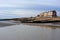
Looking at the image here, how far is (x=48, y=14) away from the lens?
5584 cm

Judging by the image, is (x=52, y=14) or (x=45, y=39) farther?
(x=52, y=14)

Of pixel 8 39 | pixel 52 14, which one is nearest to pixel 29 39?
pixel 8 39

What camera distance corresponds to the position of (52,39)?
977 centimetres

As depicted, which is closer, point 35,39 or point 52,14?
point 35,39

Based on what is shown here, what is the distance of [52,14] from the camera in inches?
2143

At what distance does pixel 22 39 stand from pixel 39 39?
997 mm

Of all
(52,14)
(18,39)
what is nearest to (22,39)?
(18,39)

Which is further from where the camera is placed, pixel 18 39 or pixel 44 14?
pixel 44 14

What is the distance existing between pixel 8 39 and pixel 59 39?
296cm

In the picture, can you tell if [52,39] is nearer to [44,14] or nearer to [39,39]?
[39,39]

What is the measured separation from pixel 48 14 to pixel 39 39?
153ft

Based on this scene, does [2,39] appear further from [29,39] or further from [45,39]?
[45,39]

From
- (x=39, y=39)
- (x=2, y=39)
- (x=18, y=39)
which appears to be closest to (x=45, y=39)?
(x=39, y=39)

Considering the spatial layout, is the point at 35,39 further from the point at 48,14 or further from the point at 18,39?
the point at 48,14
